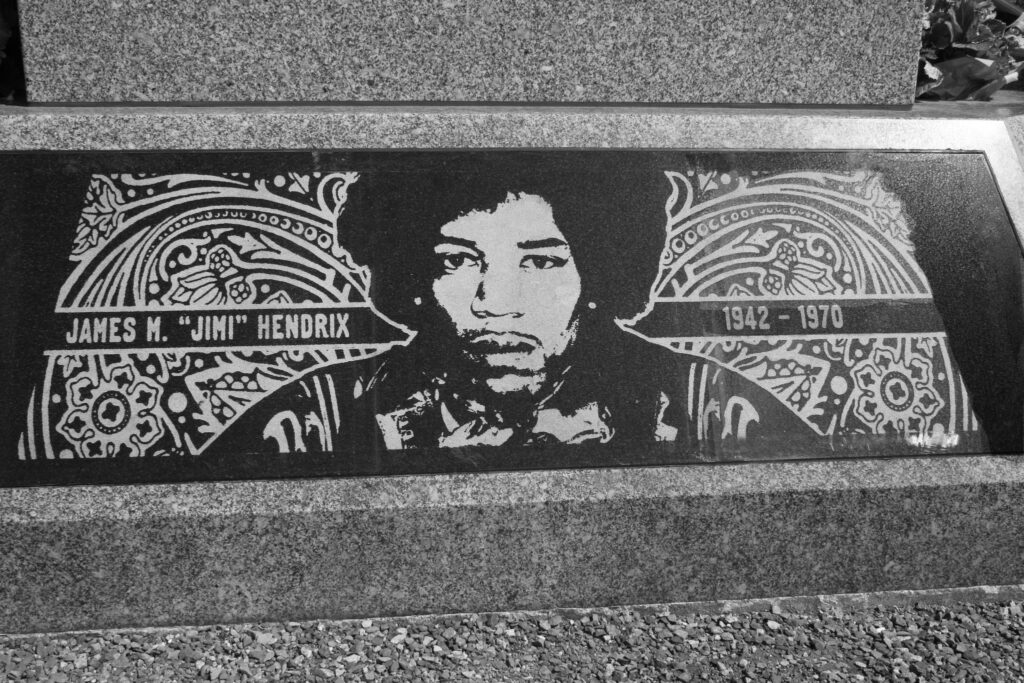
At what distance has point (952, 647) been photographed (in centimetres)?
254

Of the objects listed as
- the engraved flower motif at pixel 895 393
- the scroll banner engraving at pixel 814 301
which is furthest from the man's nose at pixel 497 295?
the engraved flower motif at pixel 895 393

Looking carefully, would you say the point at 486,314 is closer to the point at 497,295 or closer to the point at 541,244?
the point at 497,295

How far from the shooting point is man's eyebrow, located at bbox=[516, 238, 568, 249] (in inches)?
115

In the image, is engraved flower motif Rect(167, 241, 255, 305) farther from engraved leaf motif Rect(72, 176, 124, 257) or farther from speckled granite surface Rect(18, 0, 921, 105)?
speckled granite surface Rect(18, 0, 921, 105)

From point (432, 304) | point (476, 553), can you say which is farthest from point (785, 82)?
point (476, 553)

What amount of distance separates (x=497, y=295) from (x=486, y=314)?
73 mm

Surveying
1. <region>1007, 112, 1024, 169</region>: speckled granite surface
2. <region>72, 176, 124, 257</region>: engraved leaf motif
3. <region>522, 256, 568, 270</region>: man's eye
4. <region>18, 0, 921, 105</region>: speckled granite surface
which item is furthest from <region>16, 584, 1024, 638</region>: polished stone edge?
<region>18, 0, 921, 105</region>: speckled granite surface

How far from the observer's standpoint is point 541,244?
9.64 ft

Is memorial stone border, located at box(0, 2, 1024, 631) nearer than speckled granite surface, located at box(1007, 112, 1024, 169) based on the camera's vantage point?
Yes

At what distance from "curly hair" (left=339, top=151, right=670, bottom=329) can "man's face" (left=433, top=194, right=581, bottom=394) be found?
0.13 ft

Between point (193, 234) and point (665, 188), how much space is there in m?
1.49

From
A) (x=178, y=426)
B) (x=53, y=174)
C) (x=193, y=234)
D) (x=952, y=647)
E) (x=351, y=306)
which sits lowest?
(x=952, y=647)

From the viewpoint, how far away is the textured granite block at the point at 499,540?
2525 millimetres

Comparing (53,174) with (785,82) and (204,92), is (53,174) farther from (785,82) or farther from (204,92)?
(785,82)
